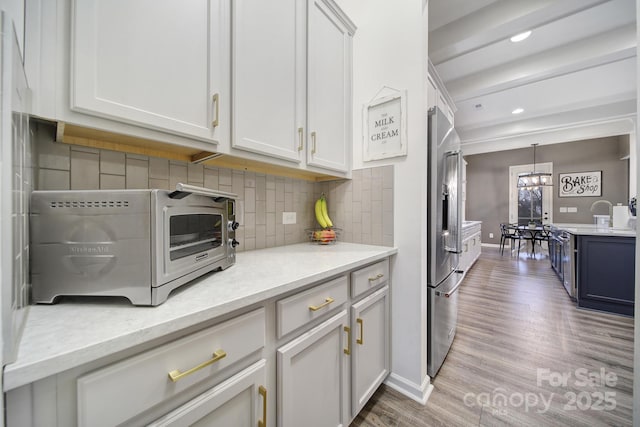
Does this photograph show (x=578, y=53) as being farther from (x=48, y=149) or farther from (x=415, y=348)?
(x=48, y=149)

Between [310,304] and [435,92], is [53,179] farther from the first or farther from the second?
[435,92]

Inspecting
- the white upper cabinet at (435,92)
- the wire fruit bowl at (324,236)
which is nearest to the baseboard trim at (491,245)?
the white upper cabinet at (435,92)

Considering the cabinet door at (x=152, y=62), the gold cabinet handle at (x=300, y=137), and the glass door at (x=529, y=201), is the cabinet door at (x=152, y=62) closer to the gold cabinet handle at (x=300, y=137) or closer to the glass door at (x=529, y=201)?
the gold cabinet handle at (x=300, y=137)

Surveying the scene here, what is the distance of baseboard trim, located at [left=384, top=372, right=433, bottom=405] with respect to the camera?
4.86 feet

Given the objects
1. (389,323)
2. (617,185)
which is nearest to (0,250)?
(389,323)

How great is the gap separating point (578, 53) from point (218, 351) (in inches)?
183

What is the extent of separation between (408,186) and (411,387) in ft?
4.16

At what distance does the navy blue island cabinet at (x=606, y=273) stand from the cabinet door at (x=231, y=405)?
12.7 feet

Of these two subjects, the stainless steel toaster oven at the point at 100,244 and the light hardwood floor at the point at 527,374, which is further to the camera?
the light hardwood floor at the point at 527,374

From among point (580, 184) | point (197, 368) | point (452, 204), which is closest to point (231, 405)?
point (197, 368)

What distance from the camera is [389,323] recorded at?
1.57 metres

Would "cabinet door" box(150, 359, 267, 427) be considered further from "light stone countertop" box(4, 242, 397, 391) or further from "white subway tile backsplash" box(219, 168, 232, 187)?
"white subway tile backsplash" box(219, 168, 232, 187)

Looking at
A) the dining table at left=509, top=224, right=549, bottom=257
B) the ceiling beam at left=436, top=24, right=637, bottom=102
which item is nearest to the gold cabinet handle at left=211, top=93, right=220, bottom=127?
the ceiling beam at left=436, top=24, right=637, bottom=102

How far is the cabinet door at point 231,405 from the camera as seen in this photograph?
0.60 meters
